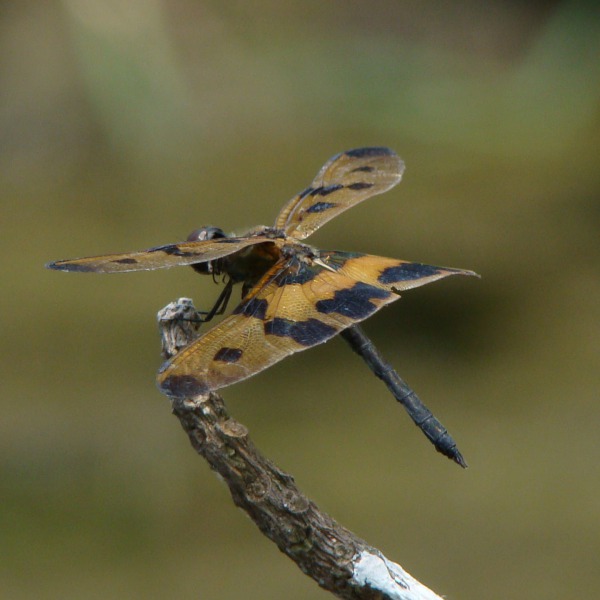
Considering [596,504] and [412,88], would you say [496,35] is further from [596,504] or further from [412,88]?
[596,504]

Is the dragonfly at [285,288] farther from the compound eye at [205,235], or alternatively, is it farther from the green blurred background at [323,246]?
the green blurred background at [323,246]

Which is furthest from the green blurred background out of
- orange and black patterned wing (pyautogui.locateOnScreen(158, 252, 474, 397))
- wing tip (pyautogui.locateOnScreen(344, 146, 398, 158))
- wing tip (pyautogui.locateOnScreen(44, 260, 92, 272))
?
wing tip (pyautogui.locateOnScreen(44, 260, 92, 272))

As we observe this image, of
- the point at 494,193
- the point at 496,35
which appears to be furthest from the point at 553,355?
the point at 496,35

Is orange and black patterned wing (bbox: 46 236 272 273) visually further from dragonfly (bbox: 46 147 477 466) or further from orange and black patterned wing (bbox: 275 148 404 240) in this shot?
orange and black patterned wing (bbox: 275 148 404 240)

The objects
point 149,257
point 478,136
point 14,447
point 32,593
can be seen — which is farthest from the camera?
point 478,136

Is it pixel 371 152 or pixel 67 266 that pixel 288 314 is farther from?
pixel 371 152

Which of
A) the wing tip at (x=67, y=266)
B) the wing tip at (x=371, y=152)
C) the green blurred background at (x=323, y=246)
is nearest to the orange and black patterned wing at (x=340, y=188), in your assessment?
the wing tip at (x=371, y=152)

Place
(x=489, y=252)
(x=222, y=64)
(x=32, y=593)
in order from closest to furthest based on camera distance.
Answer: (x=32, y=593)
(x=489, y=252)
(x=222, y=64)
